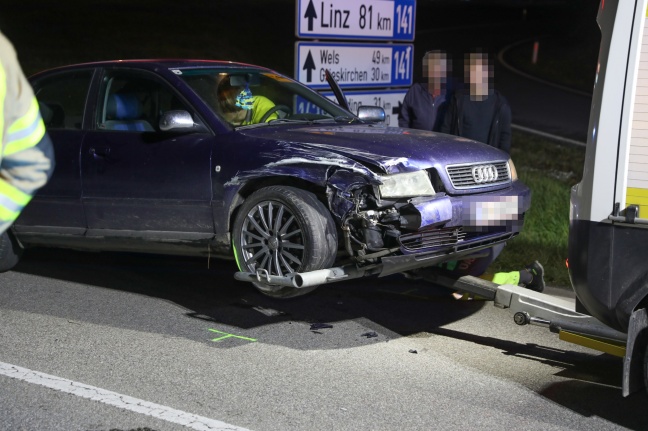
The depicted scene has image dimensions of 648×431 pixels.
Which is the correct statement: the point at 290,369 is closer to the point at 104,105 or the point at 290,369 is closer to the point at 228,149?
the point at 228,149

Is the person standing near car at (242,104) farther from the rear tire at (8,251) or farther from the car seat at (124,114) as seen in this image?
the rear tire at (8,251)

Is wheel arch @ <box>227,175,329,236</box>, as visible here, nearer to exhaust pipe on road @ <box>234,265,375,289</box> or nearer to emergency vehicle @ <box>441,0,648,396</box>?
exhaust pipe on road @ <box>234,265,375,289</box>

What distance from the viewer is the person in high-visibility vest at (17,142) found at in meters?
2.48

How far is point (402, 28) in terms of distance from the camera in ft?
36.4

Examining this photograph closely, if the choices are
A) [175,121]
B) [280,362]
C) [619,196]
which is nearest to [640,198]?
[619,196]

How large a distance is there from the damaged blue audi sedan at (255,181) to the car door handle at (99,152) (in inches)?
0.4

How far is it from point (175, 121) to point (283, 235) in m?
1.15

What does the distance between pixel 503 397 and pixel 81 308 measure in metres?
3.25

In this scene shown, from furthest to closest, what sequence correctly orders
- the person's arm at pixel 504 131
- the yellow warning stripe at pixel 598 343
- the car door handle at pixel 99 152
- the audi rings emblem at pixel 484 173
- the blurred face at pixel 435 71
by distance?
the blurred face at pixel 435 71 < the person's arm at pixel 504 131 < the car door handle at pixel 99 152 < the audi rings emblem at pixel 484 173 < the yellow warning stripe at pixel 598 343

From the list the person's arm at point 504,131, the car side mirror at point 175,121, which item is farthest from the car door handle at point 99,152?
the person's arm at point 504,131

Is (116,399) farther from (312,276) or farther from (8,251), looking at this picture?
(8,251)

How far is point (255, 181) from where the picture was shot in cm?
679

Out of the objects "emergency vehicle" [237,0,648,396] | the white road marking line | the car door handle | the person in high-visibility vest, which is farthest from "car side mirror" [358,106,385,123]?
the person in high-visibility vest

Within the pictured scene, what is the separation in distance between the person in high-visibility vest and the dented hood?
3515 millimetres
